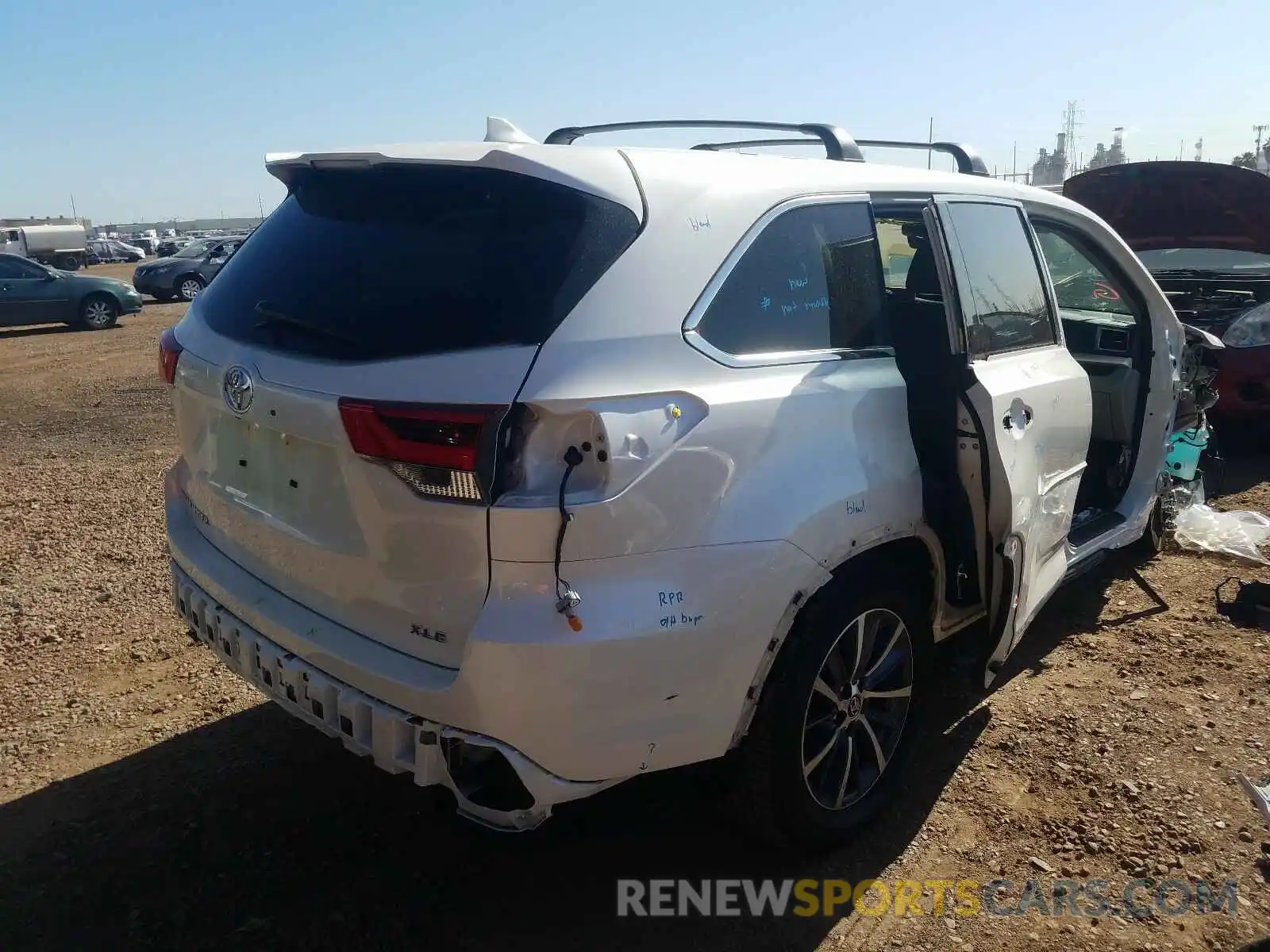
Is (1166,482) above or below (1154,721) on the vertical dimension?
above

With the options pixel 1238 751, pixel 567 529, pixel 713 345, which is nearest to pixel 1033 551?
pixel 1238 751

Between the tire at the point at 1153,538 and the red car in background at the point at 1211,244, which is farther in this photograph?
the red car in background at the point at 1211,244

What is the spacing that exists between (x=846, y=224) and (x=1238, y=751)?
91.5 inches

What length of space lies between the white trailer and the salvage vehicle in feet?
97.1

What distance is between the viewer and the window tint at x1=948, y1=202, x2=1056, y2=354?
324cm

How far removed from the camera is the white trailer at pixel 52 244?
44344mm

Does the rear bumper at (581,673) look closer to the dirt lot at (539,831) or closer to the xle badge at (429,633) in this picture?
the xle badge at (429,633)

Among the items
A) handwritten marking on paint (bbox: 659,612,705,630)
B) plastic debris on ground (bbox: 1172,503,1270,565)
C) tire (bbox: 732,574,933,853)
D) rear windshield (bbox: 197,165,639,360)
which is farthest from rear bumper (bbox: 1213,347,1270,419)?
rear windshield (bbox: 197,165,639,360)

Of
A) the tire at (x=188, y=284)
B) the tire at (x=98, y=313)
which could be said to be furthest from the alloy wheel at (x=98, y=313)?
the tire at (x=188, y=284)

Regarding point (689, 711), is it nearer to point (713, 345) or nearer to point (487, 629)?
point (487, 629)

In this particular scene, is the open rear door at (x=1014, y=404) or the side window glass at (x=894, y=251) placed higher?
the side window glass at (x=894, y=251)

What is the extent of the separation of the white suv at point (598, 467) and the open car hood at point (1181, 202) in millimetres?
5220

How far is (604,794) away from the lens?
3252 millimetres

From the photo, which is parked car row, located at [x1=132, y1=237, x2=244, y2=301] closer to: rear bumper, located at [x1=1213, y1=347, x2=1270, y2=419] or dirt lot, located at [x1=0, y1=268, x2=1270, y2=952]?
dirt lot, located at [x1=0, y1=268, x2=1270, y2=952]
